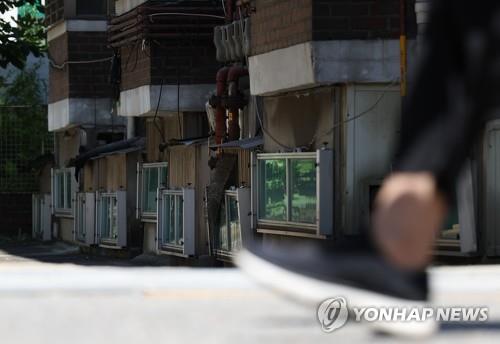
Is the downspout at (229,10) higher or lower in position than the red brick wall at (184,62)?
higher

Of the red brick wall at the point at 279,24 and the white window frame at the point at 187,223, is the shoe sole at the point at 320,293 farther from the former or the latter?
the white window frame at the point at 187,223

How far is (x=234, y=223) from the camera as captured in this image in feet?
63.1

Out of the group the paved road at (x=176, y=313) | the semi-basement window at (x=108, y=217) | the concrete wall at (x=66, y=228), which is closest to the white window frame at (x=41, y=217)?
the concrete wall at (x=66, y=228)

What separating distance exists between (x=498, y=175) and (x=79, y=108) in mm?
14518

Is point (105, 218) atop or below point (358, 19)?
below

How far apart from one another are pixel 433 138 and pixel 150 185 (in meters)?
21.6

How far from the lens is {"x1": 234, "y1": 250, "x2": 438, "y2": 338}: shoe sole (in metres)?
2.96

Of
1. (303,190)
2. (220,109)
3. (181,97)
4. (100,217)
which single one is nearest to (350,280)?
(303,190)

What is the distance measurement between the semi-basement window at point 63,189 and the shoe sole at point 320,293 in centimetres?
2715

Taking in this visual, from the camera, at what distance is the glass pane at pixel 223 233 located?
19.6 metres

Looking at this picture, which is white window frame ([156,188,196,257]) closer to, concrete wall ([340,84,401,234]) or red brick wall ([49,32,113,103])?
concrete wall ([340,84,401,234])

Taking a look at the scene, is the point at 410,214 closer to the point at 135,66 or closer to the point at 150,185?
the point at 135,66

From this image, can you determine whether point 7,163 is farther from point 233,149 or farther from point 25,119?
point 233,149

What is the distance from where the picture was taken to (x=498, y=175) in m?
15.1
